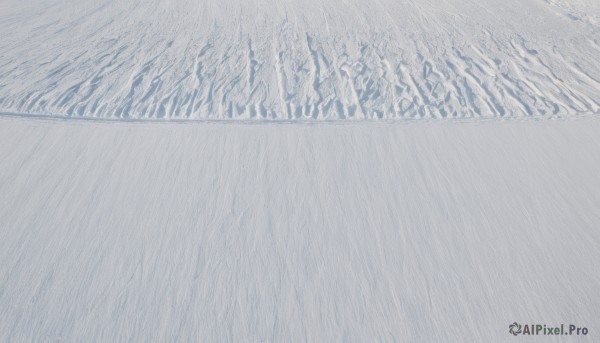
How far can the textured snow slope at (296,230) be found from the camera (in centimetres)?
224

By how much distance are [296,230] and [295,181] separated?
1.67 feet

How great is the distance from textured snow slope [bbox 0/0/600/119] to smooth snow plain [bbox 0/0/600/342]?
32mm

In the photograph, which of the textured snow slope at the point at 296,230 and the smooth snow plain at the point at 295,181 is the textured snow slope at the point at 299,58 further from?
the textured snow slope at the point at 296,230

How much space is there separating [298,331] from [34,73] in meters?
4.09

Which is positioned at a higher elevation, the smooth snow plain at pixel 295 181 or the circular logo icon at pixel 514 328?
the smooth snow plain at pixel 295 181

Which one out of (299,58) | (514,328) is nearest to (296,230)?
(514,328)

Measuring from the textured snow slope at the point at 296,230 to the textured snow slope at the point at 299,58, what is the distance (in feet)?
1.29

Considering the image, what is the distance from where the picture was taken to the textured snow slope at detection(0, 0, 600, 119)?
3.86 metres

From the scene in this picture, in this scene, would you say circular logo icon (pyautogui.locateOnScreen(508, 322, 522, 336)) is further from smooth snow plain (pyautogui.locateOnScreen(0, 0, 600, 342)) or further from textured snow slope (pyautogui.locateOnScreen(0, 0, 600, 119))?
textured snow slope (pyautogui.locateOnScreen(0, 0, 600, 119))

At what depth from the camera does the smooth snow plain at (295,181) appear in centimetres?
229

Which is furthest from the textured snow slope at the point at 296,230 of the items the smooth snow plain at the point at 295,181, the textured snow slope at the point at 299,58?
the textured snow slope at the point at 299,58

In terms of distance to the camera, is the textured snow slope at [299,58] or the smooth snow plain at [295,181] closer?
the smooth snow plain at [295,181]

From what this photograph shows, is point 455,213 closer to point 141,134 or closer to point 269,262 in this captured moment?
point 269,262

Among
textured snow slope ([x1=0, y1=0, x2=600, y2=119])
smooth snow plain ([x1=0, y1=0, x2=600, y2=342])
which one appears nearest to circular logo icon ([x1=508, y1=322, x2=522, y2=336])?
smooth snow plain ([x1=0, y1=0, x2=600, y2=342])
